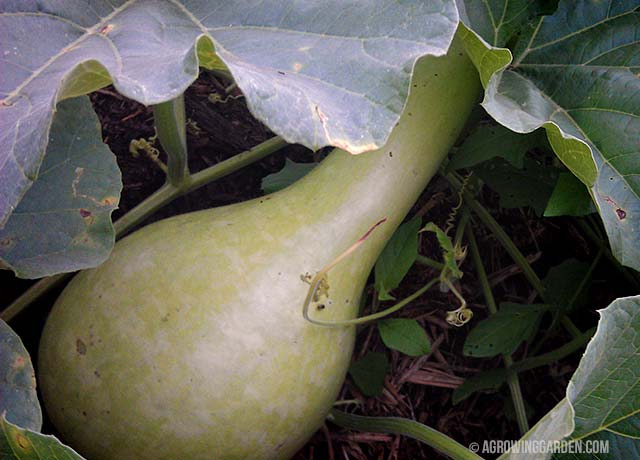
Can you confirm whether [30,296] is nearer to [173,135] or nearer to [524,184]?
[173,135]

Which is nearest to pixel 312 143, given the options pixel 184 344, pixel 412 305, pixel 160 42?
pixel 160 42

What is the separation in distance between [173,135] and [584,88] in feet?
1.86

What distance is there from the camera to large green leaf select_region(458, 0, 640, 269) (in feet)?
3.00

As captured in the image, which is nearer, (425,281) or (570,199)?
(570,199)

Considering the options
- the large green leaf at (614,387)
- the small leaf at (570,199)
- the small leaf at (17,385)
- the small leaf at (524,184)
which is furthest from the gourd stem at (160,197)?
the large green leaf at (614,387)

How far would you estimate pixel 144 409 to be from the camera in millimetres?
911

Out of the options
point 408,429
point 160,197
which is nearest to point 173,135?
point 160,197

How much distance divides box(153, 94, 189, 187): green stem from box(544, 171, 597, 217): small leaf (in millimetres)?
515

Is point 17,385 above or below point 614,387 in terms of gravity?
above

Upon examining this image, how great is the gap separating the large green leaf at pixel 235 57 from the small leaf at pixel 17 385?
20 centimetres

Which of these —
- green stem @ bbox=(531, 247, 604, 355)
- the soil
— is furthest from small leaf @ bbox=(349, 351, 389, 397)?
green stem @ bbox=(531, 247, 604, 355)

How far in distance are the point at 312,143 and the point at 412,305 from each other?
0.66m

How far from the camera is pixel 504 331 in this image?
3.86 ft

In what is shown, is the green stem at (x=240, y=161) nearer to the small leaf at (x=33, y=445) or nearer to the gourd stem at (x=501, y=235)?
the gourd stem at (x=501, y=235)
